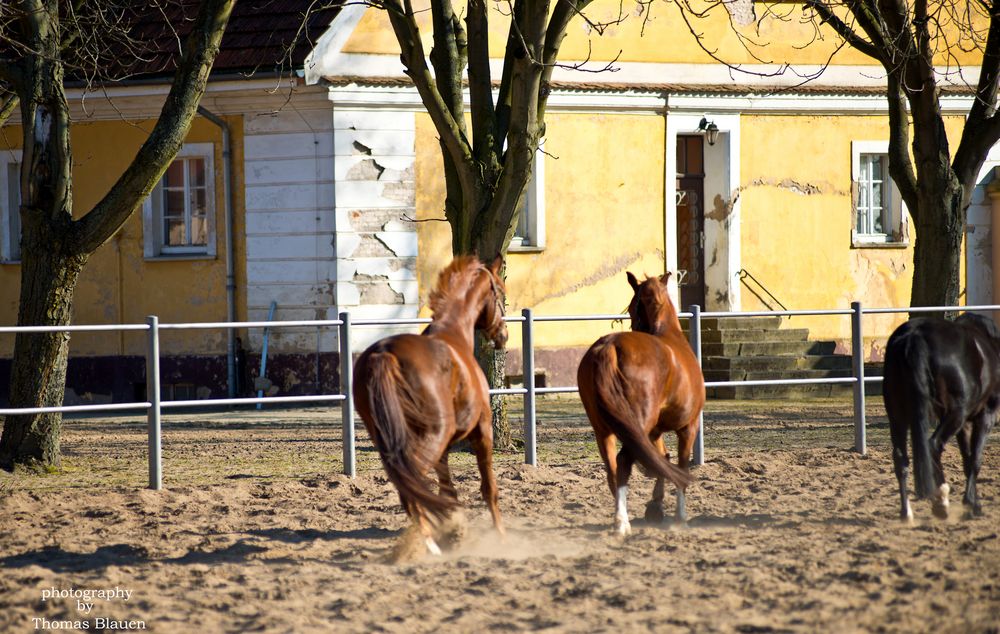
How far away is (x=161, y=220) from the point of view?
61.5 feet

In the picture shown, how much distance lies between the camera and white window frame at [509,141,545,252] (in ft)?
60.8

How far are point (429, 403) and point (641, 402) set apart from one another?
58.2 inches

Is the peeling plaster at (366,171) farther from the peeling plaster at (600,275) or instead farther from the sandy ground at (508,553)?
the sandy ground at (508,553)

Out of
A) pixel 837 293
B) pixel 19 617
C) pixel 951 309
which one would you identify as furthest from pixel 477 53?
pixel 837 293

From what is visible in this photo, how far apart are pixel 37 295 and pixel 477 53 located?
4653 mm

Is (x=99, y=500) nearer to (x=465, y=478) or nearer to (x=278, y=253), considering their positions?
(x=465, y=478)

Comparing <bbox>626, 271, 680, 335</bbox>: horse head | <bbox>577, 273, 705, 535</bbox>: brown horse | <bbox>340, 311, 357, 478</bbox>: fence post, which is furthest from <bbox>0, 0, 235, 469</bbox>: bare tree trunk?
<bbox>577, 273, 705, 535</bbox>: brown horse

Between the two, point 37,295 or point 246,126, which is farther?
point 246,126

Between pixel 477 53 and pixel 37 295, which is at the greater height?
pixel 477 53

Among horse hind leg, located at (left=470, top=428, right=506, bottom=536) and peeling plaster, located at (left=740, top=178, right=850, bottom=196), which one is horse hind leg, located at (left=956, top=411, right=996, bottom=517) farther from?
peeling plaster, located at (left=740, top=178, right=850, bottom=196)

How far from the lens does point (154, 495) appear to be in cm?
962

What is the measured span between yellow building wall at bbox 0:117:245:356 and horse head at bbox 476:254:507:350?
10.6 m

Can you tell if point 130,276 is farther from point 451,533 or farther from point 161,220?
point 451,533

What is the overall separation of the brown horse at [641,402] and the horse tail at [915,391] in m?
1.24
